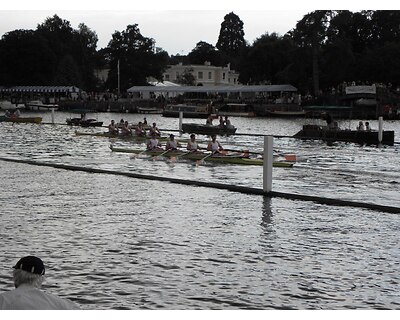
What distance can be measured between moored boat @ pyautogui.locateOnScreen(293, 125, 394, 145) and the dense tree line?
5346cm

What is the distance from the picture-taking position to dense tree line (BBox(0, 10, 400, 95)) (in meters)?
112

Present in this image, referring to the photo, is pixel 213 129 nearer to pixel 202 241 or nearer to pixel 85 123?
pixel 85 123

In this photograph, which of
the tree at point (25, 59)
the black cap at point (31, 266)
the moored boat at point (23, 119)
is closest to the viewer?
the black cap at point (31, 266)

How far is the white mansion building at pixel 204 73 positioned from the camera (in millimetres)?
186125

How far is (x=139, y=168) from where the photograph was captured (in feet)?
113

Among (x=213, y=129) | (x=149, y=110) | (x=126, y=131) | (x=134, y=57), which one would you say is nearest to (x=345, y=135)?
(x=213, y=129)

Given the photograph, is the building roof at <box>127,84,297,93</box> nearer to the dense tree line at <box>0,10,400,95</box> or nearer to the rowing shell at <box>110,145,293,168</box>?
the dense tree line at <box>0,10,400,95</box>

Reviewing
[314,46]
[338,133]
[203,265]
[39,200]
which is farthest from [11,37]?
[203,265]

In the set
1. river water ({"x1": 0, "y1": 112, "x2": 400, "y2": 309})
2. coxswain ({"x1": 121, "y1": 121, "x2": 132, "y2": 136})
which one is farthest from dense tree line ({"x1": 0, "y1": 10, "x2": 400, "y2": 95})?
river water ({"x1": 0, "y1": 112, "x2": 400, "y2": 309})

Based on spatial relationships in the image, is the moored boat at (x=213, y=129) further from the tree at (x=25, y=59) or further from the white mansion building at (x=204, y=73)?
the white mansion building at (x=204, y=73)

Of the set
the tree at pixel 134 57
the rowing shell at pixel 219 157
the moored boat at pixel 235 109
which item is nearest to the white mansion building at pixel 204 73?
the tree at pixel 134 57

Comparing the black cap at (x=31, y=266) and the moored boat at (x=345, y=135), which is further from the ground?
the black cap at (x=31, y=266)

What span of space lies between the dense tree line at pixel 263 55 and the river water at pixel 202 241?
84558 mm

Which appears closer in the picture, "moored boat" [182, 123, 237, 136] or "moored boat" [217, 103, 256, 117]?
"moored boat" [182, 123, 237, 136]
